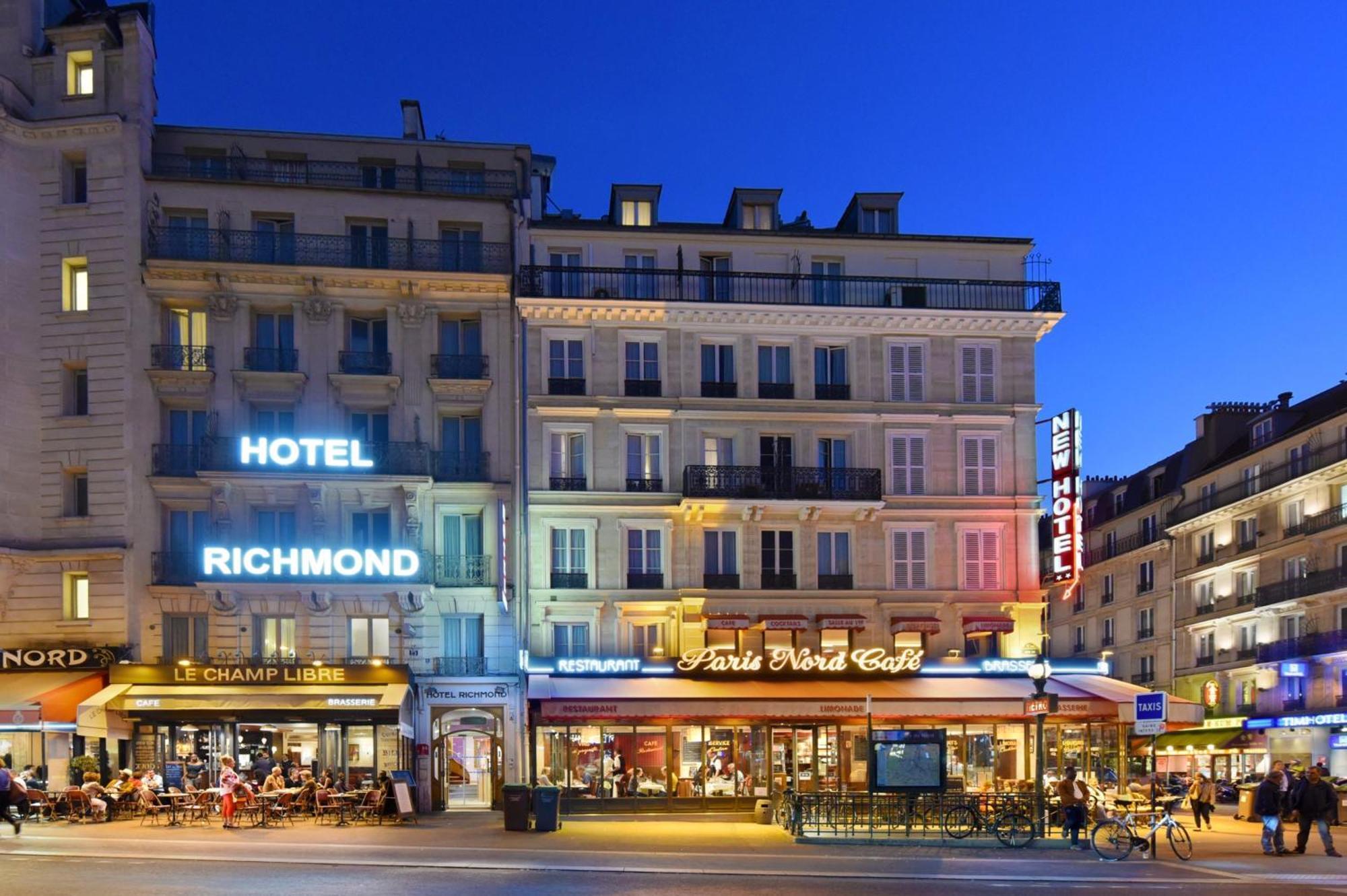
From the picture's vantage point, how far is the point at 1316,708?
52.7m

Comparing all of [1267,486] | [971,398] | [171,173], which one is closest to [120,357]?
[171,173]

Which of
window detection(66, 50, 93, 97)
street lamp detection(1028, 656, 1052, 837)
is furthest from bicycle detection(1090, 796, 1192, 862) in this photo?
window detection(66, 50, 93, 97)

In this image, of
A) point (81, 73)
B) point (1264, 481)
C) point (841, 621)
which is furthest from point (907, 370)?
point (81, 73)

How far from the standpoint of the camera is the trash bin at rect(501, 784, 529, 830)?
100 feet

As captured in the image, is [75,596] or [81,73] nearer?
[75,596]

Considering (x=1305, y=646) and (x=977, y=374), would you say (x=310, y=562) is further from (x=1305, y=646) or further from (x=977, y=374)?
(x=1305, y=646)

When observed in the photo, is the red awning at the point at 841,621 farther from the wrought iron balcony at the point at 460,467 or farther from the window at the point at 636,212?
the window at the point at 636,212

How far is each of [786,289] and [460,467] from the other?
10966 millimetres

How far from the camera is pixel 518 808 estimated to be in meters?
30.5

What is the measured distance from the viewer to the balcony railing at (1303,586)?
169 ft

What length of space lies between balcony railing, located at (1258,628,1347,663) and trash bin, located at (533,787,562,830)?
32833 mm

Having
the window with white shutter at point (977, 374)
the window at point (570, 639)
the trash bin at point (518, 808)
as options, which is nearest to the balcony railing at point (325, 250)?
the window at point (570, 639)

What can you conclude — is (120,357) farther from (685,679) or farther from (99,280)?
(685,679)

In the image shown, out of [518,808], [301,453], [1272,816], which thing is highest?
[301,453]
